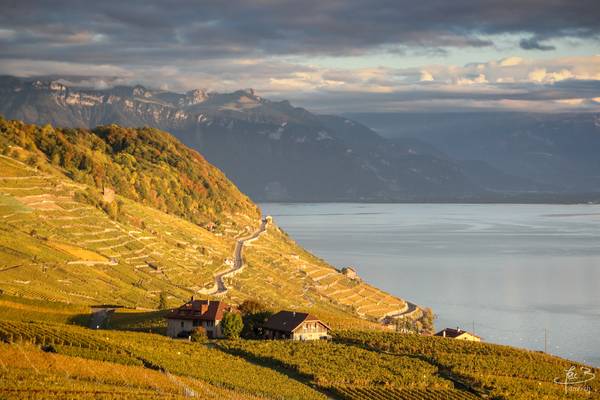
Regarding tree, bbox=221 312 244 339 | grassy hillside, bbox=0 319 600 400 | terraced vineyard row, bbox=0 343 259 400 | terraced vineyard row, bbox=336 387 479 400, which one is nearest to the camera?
terraced vineyard row, bbox=0 343 259 400

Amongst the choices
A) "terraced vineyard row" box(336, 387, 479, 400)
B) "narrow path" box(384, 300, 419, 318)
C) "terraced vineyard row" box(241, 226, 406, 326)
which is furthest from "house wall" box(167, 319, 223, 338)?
"narrow path" box(384, 300, 419, 318)

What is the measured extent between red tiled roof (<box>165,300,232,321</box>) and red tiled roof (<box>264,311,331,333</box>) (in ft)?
12.0

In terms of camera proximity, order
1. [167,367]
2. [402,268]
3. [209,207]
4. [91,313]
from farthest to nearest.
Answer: [402,268] < [209,207] < [91,313] < [167,367]

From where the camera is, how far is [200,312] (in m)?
71.6

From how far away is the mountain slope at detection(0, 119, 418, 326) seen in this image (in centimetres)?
9488

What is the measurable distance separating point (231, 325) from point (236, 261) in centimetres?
6994

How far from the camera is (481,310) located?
13575 cm

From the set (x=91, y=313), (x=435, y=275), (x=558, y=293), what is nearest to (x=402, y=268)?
(x=435, y=275)

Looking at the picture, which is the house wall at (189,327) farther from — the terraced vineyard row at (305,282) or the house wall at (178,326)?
the terraced vineyard row at (305,282)

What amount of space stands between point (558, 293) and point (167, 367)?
11323 centimetres

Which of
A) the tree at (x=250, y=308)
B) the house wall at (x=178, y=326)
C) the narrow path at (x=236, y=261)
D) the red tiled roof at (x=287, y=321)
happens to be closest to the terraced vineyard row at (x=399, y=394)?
the red tiled roof at (x=287, y=321)

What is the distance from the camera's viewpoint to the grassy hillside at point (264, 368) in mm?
47875

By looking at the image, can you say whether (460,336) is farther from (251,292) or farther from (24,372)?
(24,372)

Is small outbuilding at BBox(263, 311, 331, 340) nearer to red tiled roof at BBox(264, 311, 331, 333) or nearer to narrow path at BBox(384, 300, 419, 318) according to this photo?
red tiled roof at BBox(264, 311, 331, 333)
